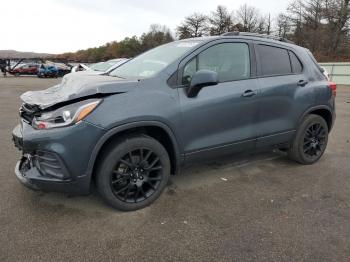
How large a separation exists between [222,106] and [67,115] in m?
1.64

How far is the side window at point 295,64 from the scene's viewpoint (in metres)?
4.40

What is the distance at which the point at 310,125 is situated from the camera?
4.59 m

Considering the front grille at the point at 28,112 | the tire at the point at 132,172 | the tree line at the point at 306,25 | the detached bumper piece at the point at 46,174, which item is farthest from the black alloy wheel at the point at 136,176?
the tree line at the point at 306,25

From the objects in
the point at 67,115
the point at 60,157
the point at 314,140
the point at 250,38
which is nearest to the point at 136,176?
the point at 60,157

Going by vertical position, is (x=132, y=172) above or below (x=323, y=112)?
below

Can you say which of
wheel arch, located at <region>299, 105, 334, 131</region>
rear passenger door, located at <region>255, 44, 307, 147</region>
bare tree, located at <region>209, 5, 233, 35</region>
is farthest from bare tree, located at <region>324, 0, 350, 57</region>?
rear passenger door, located at <region>255, 44, 307, 147</region>

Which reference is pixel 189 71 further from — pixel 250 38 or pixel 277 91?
pixel 277 91

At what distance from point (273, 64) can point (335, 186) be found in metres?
1.70

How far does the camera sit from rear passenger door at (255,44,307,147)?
4008 mm

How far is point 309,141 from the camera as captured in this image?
4.70 metres

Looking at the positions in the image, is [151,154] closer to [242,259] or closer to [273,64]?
[242,259]

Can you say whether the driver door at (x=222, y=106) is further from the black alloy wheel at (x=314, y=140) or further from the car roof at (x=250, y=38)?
the black alloy wheel at (x=314, y=140)

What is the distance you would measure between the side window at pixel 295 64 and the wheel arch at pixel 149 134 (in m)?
2.13

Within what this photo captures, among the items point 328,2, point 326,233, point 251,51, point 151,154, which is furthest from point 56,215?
point 328,2
